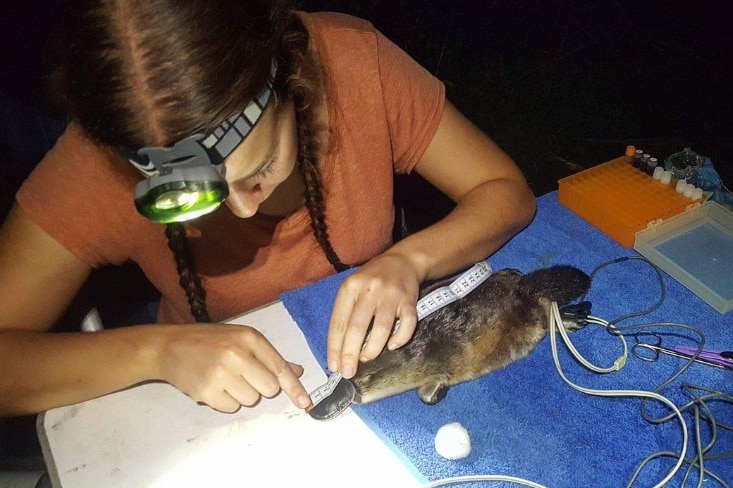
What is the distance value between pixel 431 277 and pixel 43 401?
0.78 metres

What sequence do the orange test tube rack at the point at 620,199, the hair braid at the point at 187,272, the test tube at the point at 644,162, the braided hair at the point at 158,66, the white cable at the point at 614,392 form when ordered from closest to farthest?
the braided hair at the point at 158,66 → the white cable at the point at 614,392 → the hair braid at the point at 187,272 → the orange test tube rack at the point at 620,199 → the test tube at the point at 644,162

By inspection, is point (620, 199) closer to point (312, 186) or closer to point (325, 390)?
point (312, 186)

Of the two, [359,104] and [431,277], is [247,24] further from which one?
[431,277]

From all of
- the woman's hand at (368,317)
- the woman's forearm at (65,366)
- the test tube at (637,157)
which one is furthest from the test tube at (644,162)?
the woman's forearm at (65,366)

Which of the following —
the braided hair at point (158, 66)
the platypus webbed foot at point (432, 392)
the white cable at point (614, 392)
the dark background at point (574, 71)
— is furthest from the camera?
the dark background at point (574, 71)

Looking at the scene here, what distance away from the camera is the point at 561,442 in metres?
0.89

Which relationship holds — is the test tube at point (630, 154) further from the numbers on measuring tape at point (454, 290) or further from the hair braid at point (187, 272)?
the hair braid at point (187, 272)

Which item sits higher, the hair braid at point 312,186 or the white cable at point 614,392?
the hair braid at point 312,186

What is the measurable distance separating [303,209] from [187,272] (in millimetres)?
281

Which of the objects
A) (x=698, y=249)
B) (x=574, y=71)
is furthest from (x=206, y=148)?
(x=574, y=71)

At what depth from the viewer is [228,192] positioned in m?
0.80

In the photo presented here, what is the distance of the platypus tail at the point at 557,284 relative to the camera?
1.12m

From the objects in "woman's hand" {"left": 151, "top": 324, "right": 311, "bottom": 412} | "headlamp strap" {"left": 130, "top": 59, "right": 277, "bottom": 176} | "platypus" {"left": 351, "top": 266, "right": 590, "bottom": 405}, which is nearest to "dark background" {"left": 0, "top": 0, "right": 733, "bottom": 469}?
"platypus" {"left": 351, "top": 266, "right": 590, "bottom": 405}

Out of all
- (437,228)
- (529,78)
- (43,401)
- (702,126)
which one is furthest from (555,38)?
(43,401)
